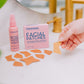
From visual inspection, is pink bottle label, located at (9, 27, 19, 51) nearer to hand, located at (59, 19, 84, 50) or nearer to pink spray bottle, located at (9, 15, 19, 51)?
pink spray bottle, located at (9, 15, 19, 51)

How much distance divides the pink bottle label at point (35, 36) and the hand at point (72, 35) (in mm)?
76

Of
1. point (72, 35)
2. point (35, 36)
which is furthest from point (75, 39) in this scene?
point (35, 36)

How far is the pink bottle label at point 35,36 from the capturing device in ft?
1.95

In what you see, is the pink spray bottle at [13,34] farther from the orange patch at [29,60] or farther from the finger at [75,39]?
the finger at [75,39]

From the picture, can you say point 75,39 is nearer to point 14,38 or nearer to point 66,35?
point 66,35

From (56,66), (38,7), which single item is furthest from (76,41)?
(38,7)

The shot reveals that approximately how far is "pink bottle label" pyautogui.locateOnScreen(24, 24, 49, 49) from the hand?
8 cm

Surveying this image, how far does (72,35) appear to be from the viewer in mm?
582

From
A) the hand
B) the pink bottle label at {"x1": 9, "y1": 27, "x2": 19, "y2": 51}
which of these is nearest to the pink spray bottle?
the pink bottle label at {"x1": 9, "y1": 27, "x2": 19, "y2": 51}

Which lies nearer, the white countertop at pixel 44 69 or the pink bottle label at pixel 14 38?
the white countertop at pixel 44 69

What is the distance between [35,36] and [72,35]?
5.6 inches

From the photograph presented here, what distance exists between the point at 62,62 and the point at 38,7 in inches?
13.7

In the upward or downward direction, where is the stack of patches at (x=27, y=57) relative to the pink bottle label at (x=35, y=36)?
downward

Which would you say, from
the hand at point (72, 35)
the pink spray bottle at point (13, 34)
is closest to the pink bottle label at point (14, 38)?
the pink spray bottle at point (13, 34)
